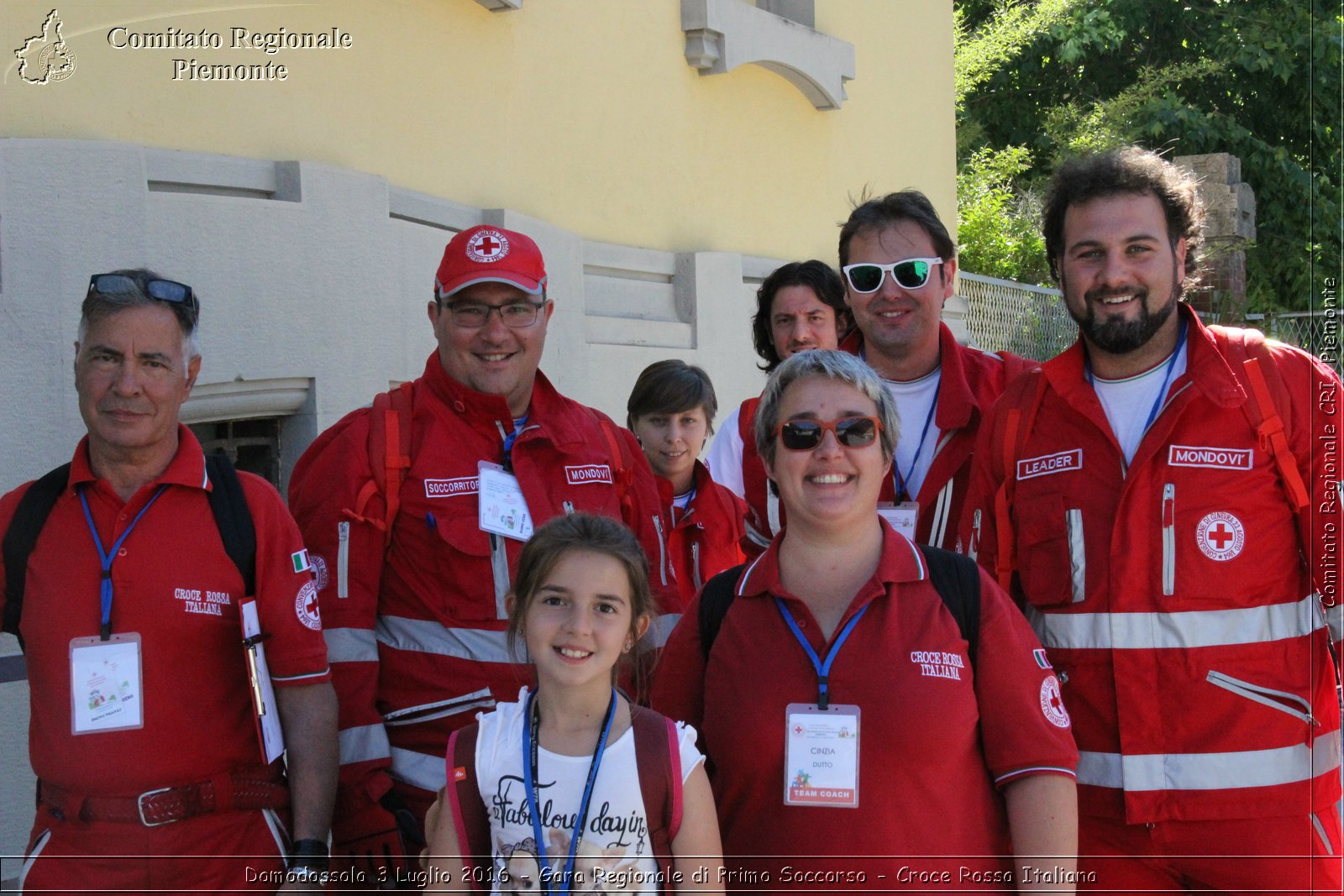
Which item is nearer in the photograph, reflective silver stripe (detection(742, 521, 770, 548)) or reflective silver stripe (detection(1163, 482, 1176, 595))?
reflective silver stripe (detection(1163, 482, 1176, 595))

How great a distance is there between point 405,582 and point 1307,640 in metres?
2.31

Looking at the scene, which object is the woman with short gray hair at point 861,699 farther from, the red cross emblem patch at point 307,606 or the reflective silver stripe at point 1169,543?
the red cross emblem patch at point 307,606

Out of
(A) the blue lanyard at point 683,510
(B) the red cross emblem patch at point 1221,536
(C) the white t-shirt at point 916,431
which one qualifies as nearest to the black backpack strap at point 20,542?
(C) the white t-shirt at point 916,431

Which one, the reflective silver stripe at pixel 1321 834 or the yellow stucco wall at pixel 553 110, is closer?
the reflective silver stripe at pixel 1321 834

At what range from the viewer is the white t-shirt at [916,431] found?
157 inches

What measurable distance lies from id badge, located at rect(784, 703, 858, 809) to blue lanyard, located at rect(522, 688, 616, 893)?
1.30ft

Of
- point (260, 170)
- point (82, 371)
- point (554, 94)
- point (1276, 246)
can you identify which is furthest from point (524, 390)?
point (1276, 246)

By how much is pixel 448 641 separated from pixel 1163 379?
2.01 meters

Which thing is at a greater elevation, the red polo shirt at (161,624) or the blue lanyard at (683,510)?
the blue lanyard at (683,510)

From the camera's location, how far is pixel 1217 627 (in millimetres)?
3229

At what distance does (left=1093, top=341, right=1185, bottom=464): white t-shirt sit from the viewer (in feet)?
11.2

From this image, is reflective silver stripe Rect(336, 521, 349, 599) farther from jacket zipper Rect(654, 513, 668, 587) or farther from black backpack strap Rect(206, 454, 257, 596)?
jacket zipper Rect(654, 513, 668, 587)

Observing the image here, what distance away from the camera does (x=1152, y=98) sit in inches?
768

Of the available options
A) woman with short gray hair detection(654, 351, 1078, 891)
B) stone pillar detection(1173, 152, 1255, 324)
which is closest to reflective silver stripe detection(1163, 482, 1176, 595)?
woman with short gray hair detection(654, 351, 1078, 891)
